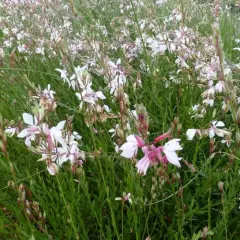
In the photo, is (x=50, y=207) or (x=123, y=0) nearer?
(x=50, y=207)

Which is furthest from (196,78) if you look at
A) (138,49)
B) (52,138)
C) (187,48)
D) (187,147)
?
(52,138)

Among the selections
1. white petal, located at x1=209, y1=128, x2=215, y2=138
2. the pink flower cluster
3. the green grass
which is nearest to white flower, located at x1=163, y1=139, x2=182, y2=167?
the pink flower cluster

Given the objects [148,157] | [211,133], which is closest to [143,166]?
[148,157]

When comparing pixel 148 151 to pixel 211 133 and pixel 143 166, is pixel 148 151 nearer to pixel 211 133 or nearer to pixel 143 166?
pixel 143 166

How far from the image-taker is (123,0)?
4.15 metres

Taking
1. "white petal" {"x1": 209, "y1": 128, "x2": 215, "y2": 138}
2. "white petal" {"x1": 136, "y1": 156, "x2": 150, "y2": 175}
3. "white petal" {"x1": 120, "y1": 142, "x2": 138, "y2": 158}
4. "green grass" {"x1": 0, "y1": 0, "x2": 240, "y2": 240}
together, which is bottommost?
"green grass" {"x1": 0, "y1": 0, "x2": 240, "y2": 240}

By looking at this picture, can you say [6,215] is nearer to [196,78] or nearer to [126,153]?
[126,153]

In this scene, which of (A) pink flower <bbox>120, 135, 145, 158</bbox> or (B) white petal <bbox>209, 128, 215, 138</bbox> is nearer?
(A) pink flower <bbox>120, 135, 145, 158</bbox>

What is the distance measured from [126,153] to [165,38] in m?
1.43

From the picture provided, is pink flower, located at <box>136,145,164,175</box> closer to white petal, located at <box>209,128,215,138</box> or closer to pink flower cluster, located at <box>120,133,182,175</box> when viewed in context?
pink flower cluster, located at <box>120,133,182,175</box>

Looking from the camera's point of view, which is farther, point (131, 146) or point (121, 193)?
point (121, 193)

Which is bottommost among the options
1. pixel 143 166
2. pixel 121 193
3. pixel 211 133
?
pixel 121 193

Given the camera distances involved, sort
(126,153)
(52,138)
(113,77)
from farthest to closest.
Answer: (113,77), (52,138), (126,153)

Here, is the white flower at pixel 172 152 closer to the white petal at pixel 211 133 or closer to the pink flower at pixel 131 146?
the pink flower at pixel 131 146
